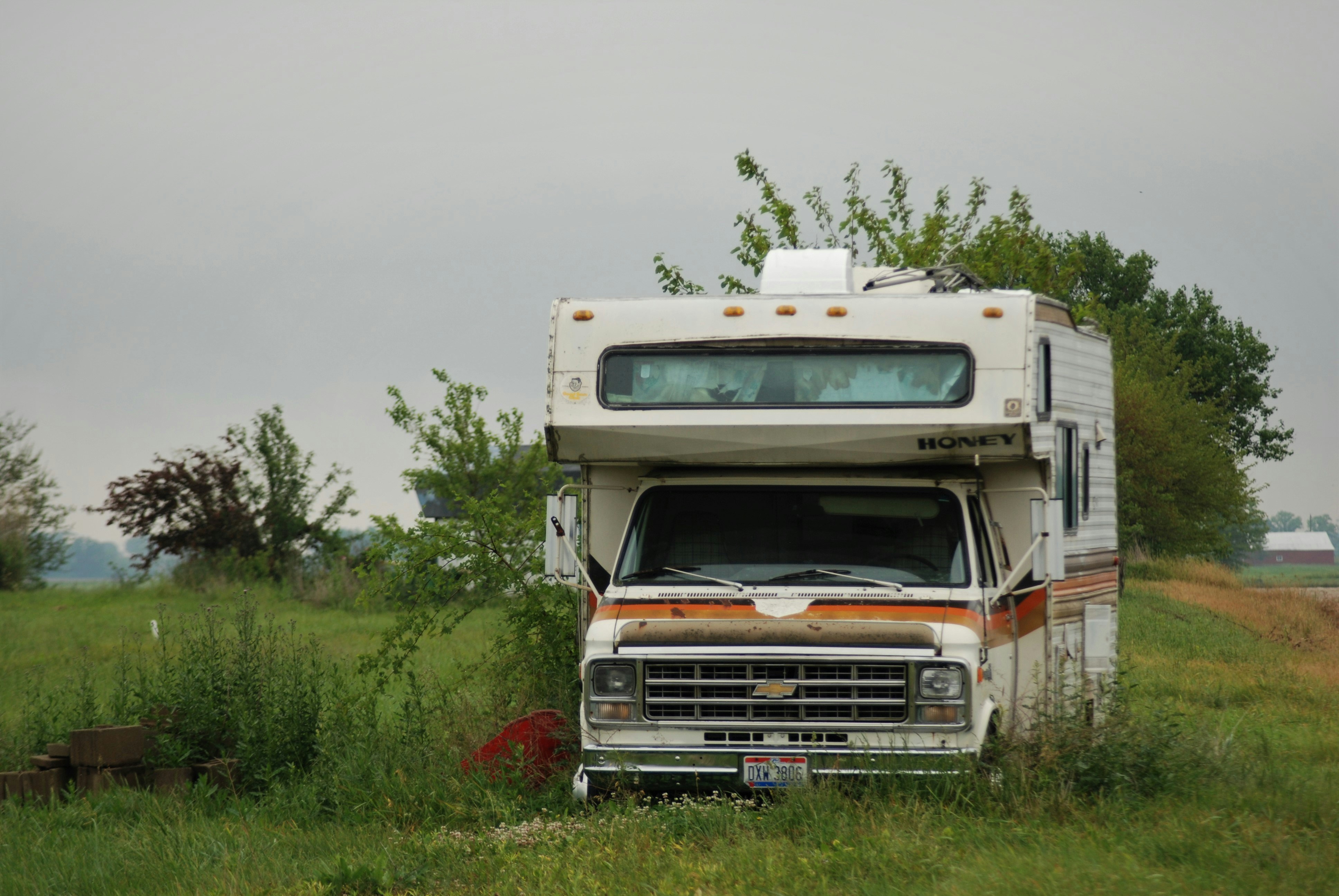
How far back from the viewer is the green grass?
4356 centimetres

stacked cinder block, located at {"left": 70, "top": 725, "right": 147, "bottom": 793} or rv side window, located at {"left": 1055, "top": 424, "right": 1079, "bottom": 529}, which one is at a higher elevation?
rv side window, located at {"left": 1055, "top": 424, "right": 1079, "bottom": 529}

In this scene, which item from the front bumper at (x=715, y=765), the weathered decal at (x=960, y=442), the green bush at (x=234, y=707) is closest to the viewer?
the front bumper at (x=715, y=765)

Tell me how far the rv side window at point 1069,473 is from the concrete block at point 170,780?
20.7 ft

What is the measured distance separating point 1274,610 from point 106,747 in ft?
77.0

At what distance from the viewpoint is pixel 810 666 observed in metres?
7.36

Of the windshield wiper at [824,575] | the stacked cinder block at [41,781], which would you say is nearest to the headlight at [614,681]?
the windshield wiper at [824,575]

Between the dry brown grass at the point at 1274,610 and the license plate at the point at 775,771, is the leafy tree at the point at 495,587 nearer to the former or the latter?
the license plate at the point at 775,771

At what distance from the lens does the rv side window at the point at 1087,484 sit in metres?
9.45

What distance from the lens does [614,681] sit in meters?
7.54

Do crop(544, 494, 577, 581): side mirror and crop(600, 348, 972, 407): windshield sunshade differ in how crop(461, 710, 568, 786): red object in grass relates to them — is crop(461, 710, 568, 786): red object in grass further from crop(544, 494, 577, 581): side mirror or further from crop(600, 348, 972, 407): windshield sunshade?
crop(600, 348, 972, 407): windshield sunshade

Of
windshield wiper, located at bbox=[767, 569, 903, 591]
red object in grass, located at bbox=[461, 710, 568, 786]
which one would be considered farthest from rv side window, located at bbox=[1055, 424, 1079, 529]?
red object in grass, located at bbox=[461, 710, 568, 786]

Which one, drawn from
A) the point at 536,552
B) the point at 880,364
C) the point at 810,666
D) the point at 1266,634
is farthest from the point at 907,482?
the point at 1266,634

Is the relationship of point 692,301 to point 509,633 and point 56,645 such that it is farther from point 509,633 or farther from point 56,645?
point 56,645

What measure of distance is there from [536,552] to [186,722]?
9.89ft
